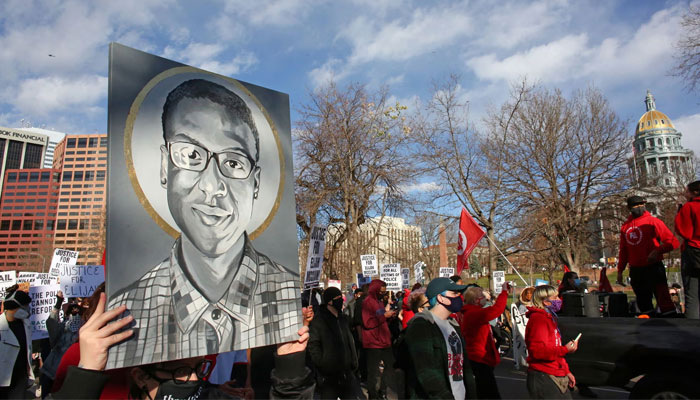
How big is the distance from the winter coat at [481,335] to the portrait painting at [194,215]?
308 cm

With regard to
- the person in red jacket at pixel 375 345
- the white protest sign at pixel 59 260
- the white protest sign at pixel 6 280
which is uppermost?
the white protest sign at pixel 59 260

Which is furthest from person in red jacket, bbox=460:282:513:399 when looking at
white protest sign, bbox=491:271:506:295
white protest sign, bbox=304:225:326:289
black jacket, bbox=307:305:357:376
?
white protest sign, bbox=491:271:506:295

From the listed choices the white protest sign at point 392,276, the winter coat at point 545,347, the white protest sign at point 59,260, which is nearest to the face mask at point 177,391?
the winter coat at point 545,347

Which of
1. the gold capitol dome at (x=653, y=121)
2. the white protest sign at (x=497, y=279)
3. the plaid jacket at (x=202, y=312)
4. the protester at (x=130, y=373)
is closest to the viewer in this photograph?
the protester at (x=130, y=373)

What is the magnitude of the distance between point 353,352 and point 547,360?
245 cm

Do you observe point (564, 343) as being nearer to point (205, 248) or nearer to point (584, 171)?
point (205, 248)

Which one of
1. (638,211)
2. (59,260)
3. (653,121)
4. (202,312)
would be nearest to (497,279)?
(638,211)

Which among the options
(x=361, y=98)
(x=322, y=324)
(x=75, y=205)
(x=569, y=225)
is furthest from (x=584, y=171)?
(x=75, y=205)

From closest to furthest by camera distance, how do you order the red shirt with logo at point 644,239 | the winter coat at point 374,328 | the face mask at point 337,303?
the red shirt with logo at point 644,239 → the face mask at point 337,303 → the winter coat at point 374,328

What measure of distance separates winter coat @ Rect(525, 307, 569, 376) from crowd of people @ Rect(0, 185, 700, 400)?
1cm

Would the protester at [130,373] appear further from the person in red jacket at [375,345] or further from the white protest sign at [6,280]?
the white protest sign at [6,280]

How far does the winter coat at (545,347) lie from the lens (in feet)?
14.8

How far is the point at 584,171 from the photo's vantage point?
61.9 ft

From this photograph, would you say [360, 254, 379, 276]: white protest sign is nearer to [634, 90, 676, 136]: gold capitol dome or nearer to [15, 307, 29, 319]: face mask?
[15, 307, 29, 319]: face mask
